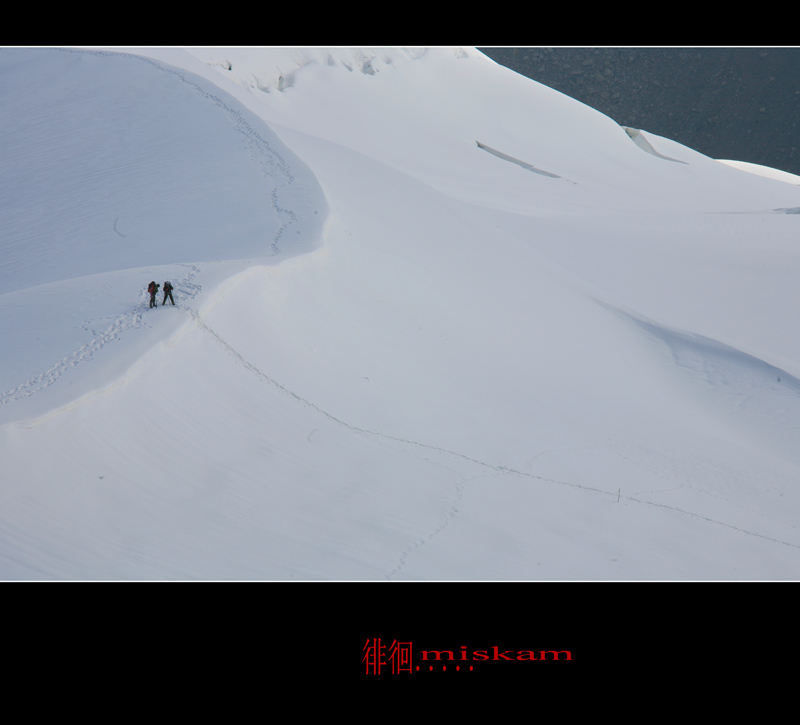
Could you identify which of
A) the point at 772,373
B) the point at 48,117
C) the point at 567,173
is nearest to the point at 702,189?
the point at 567,173

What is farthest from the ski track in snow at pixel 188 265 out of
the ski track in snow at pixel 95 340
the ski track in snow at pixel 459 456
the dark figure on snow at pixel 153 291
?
the ski track in snow at pixel 459 456

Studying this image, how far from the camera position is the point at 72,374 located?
6.46 m

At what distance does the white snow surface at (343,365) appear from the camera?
5906mm

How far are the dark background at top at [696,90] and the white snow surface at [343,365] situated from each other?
146 feet

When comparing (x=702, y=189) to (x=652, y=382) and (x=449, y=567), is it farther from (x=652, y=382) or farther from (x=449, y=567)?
(x=449, y=567)

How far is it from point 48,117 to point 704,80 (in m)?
60.4

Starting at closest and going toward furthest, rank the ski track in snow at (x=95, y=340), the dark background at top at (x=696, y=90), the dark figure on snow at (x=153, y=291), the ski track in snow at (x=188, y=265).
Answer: the ski track in snow at (x=95, y=340), the ski track in snow at (x=188, y=265), the dark figure on snow at (x=153, y=291), the dark background at top at (x=696, y=90)

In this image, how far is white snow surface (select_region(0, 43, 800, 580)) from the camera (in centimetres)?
591

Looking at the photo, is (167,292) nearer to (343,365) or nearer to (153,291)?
(153,291)

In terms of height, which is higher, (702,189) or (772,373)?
(772,373)

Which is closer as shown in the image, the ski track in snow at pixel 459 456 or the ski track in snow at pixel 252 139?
the ski track in snow at pixel 459 456

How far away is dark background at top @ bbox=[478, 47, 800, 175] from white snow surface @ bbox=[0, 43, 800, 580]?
4464 cm

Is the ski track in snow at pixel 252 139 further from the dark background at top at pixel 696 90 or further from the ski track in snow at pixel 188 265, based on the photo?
the dark background at top at pixel 696 90

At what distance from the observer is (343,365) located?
8.84 m
